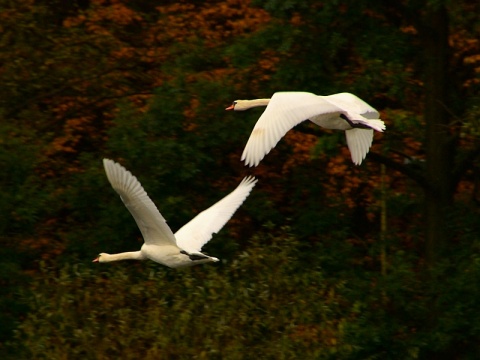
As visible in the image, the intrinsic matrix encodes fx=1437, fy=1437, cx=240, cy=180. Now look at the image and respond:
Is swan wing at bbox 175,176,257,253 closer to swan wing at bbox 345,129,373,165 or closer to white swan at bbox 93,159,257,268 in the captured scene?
white swan at bbox 93,159,257,268

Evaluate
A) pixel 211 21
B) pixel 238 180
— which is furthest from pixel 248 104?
pixel 211 21

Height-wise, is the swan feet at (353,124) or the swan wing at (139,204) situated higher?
the swan feet at (353,124)

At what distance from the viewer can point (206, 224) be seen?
13461mm

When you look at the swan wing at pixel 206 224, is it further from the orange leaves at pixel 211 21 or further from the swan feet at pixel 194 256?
the orange leaves at pixel 211 21

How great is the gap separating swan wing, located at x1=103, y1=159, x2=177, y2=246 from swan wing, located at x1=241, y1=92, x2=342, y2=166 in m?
1.29

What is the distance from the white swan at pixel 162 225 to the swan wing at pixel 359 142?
1.53 metres

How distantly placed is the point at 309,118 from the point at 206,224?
2393 mm

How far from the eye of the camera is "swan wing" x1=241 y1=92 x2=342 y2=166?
10.5 m

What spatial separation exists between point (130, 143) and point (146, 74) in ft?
8.03

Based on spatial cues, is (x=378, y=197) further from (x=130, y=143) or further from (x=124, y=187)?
(x=124, y=187)

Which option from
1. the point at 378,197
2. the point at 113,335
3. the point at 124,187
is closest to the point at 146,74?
the point at 378,197

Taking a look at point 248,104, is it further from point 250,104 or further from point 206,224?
point 206,224

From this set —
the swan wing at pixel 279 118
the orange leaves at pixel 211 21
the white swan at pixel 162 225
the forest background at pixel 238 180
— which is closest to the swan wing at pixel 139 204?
the white swan at pixel 162 225

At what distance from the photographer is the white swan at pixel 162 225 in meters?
11.6
